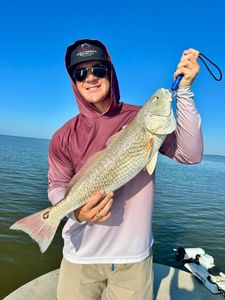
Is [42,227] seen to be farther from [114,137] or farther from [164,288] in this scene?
[164,288]

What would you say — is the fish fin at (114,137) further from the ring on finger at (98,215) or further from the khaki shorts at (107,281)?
the khaki shorts at (107,281)

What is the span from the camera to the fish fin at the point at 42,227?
137 inches

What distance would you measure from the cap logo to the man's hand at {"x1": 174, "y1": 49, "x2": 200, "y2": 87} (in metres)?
1.18

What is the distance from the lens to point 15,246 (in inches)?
396

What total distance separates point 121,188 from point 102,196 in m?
0.42

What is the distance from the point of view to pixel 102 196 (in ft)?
10.4

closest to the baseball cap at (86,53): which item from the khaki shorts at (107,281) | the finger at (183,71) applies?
the finger at (183,71)

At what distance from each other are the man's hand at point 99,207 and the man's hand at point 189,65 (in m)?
1.41

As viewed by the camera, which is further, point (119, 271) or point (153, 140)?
point (119, 271)

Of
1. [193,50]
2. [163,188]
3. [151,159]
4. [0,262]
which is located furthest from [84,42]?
[163,188]

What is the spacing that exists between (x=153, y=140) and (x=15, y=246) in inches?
327

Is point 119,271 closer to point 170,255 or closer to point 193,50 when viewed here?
point 193,50

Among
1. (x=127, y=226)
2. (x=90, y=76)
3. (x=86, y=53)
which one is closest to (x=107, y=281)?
(x=127, y=226)

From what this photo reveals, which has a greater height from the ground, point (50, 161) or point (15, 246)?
point (50, 161)
